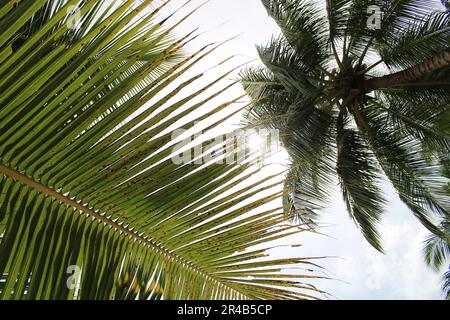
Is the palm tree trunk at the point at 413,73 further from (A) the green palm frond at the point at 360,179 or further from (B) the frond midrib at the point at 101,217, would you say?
(B) the frond midrib at the point at 101,217

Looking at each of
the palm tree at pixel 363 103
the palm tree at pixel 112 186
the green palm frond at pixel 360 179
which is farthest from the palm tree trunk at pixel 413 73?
the palm tree at pixel 112 186

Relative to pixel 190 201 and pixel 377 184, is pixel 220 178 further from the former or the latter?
pixel 377 184

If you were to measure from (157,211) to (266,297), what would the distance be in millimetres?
490

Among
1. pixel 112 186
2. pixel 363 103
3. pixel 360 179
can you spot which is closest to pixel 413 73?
pixel 363 103

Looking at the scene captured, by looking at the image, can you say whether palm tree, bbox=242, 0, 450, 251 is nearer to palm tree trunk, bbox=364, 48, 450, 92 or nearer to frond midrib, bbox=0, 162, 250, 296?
palm tree trunk, bbox=364, 48, 450, 92

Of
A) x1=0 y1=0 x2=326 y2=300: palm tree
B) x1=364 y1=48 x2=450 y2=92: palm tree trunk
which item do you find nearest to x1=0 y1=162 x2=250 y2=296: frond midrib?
x1=0 y1=0 x2=326 y2=300: palm tree

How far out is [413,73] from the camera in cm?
821

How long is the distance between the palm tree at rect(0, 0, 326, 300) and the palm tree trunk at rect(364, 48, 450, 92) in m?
7.19

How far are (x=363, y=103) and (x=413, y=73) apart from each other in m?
1.82

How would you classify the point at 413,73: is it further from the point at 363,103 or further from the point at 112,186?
the point at 112,186

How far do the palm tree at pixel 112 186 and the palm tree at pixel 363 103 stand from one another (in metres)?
6.31

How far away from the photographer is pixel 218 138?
1392 millimetres

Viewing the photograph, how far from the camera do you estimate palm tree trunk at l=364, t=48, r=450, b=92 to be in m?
7.44

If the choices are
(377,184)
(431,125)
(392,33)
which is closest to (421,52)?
(392,33)
